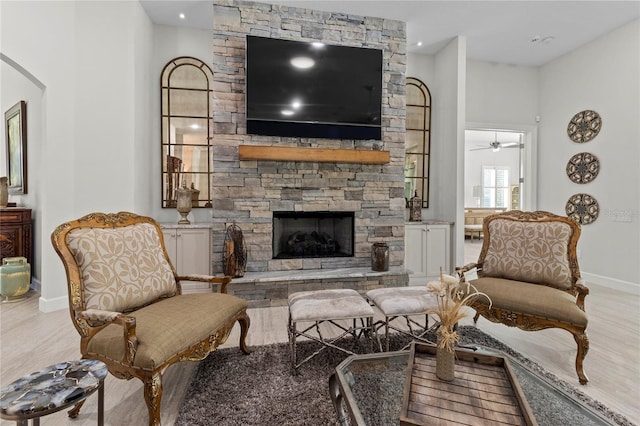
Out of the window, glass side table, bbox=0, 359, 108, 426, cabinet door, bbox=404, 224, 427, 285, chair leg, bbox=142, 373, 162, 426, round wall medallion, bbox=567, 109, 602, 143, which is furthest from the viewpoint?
the window

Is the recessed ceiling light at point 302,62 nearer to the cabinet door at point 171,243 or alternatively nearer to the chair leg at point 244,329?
the cabinet door at point 171,243

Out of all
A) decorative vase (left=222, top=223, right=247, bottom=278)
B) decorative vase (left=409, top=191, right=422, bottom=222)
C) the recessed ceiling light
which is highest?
the recessed ceiling light

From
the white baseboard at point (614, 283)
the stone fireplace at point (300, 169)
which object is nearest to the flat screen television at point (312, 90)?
the stone fireplace at point (300, 169)

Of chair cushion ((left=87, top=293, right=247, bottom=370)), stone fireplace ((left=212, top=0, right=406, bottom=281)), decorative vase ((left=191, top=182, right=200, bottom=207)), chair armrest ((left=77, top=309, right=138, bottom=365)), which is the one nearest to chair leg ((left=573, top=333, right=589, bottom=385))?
stone fireplace ((left=212, top=0, right=406, bottom=281))

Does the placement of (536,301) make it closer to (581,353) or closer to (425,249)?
(581,353)

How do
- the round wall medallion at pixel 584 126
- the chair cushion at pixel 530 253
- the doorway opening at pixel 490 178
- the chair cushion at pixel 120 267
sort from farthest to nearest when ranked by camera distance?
the doorway opening at pixel 490 178, the round wall medallion at pixel 584 126, the chair cushion at pixel 530 253, the chair cushion at pixel 120 267

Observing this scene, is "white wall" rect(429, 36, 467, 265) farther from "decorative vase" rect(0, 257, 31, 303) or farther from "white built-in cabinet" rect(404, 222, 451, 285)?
"decorative vase" rect(0, 257, 31, 303)

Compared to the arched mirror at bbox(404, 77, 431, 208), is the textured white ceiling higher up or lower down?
higher up

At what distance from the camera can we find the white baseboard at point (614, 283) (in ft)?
13.1

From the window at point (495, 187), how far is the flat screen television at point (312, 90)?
8.66 meters

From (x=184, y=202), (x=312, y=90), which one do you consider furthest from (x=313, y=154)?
(x=184, y=202)

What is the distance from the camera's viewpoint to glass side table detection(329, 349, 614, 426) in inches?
46.6

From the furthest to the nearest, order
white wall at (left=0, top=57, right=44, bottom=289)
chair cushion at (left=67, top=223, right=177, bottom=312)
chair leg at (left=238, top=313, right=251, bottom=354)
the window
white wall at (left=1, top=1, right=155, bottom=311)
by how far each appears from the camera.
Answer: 1. the window
2. white wall at (left=0, top=57, right=44, bottom=289)
3. white wall at (left=1, top=1, right=155, bottom=311)
4. chair leg at (left=238, top=313, right=251, bottom=354)
5. chair cushion at (left=67, top=223, right=177, bottom=312)

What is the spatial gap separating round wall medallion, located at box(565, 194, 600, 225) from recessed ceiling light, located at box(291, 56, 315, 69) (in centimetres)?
426
